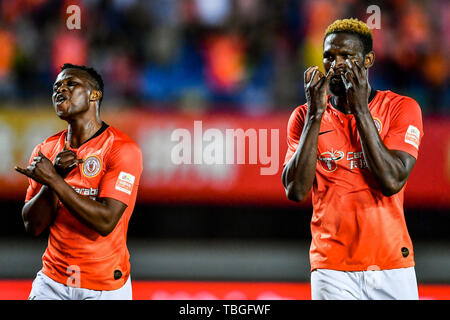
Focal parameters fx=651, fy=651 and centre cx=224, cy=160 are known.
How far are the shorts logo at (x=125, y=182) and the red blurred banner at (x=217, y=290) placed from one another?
273 cm

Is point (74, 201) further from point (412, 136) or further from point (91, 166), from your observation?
point (412, 136)

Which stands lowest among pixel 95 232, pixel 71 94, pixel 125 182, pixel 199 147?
pixel 95 232

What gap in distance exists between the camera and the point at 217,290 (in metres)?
6.06

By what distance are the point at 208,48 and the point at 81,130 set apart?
4587 millimetres

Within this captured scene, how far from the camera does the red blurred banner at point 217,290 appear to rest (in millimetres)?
5867

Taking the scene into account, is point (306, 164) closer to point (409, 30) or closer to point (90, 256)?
point (90, 256)

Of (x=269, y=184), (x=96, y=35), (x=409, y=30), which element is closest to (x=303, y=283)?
(x=269, y=184)

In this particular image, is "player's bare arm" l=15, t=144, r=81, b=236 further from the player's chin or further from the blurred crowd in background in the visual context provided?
the blurred crowd in background

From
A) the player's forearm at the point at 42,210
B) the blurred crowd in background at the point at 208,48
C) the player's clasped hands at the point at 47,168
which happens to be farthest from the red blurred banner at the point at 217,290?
the player's clasped hands at the point at 47,168

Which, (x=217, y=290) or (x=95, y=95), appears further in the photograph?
(x=217, y=290)

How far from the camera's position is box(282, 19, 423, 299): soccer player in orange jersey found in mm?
2906

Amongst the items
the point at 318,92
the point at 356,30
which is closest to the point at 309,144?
the point at 318,92

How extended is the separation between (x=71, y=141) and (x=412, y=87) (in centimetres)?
499

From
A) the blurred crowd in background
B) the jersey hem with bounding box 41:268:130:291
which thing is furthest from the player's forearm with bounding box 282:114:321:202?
the blurred crowd in background
